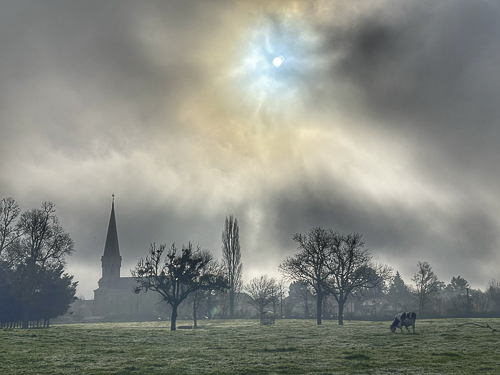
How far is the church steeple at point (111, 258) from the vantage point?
180 metres

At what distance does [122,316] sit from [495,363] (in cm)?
13770

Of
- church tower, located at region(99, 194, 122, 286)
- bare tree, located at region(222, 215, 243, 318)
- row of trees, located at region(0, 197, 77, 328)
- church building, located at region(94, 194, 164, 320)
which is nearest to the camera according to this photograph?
row of trees, located at region(0, 197, 77, 328)

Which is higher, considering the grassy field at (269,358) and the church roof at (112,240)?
the church roof at (112,240)

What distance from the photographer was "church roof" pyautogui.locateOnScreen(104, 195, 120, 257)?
175425mm

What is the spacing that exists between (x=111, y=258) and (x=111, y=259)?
0.64m

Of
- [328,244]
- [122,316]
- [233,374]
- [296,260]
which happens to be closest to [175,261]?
[296,260]

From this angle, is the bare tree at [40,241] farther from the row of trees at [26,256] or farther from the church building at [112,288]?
the church building at [112,288]

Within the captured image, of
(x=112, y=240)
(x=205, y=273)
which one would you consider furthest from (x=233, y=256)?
(x=112, y=240)

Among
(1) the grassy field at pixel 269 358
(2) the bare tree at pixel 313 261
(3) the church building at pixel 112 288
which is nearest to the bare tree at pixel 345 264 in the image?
(2) the bare tree at pixel 313 261

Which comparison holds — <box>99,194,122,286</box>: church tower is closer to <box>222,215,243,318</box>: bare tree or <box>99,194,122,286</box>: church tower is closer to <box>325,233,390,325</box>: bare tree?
<box>222,215,243,318</box>: bare tree

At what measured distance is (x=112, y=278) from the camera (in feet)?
623

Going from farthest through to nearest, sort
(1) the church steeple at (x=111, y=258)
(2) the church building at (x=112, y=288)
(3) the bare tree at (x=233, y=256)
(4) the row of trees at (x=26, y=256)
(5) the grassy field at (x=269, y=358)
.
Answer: (1) the church steeple at (x=111, y=258) < (2) the church building at (x=112, y=288) < (3) the bare tree at (x=233, y=256) < (4) the row of trees at (x=26, y=256) < (5) the grassy field at (x=269, y=358)

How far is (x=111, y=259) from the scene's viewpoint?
18762cm

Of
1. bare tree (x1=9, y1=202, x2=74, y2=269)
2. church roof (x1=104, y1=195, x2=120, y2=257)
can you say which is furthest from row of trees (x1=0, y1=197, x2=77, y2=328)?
church roof (x1=104, y1=195, x2=120, y2=257)
